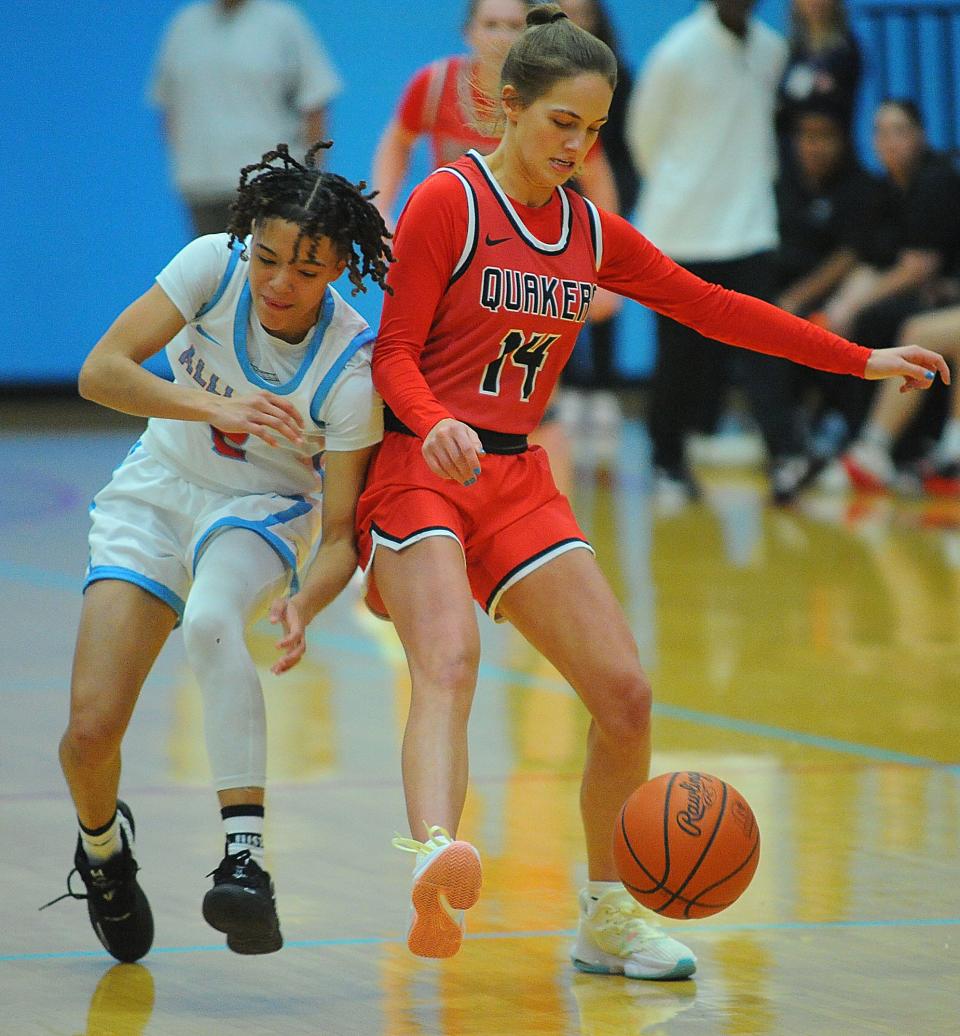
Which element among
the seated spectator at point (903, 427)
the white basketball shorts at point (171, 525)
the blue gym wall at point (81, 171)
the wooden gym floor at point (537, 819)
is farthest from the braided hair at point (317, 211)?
the blue gym wall at point (81, 171)

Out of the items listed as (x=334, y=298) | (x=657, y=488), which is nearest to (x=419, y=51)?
(x=657, y=488)

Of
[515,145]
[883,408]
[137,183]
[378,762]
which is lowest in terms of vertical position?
[378,762]

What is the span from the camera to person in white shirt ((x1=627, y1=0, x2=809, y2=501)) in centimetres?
1035

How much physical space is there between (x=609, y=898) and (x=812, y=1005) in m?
0.47

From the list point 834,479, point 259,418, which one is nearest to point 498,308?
point 259,418

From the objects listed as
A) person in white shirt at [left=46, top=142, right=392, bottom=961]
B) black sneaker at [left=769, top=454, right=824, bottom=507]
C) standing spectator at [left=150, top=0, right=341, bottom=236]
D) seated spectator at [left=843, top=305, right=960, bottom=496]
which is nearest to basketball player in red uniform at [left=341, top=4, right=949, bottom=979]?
person in white shirt at [left=46, top=142, right=392, bottom=961]

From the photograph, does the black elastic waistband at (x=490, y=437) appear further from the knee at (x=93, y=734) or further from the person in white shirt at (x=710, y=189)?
the person in white shirt at (x=710, y=189)

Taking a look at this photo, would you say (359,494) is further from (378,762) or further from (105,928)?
(378,762)

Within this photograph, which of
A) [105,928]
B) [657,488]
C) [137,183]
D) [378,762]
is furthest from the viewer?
[137,183]

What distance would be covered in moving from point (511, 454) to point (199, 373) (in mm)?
623

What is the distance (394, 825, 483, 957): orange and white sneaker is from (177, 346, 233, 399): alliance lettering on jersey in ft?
3.52

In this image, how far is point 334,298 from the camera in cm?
395

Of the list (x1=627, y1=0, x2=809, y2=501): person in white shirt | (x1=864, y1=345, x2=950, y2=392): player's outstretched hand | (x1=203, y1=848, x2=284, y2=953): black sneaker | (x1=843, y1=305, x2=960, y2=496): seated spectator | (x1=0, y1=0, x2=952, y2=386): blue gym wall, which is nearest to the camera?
(x1=203, y1=848, x2=284, y2=953): black sneaker

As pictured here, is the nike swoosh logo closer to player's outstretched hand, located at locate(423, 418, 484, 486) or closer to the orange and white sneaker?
player's outstretched hand, located at locate(423, 418, 484, 486)
